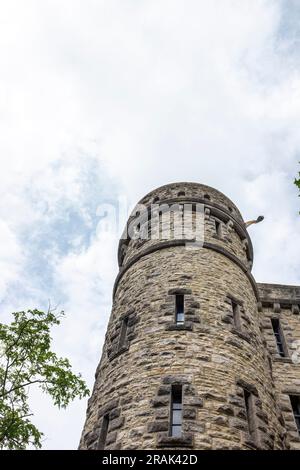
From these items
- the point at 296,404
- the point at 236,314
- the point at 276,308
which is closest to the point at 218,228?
the point at 276,308

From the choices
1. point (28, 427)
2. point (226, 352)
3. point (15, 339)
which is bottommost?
point (28, 427)

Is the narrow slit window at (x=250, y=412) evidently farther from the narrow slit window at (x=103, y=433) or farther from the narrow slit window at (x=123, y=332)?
the narrow slit window at (x=123, y=332)

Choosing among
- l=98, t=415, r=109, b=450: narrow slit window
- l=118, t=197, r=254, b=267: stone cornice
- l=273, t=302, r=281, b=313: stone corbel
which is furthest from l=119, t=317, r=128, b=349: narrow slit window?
l=273, t=302, r=281, b=313: stone corbel

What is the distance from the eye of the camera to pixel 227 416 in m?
7.98

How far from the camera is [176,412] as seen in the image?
8094 mm

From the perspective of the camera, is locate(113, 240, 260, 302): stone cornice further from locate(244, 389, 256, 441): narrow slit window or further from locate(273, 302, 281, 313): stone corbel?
locate(244, 389, 256, 441): narrow slit window

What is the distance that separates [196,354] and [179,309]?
1.81 meters

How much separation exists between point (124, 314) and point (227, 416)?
14.0 ft

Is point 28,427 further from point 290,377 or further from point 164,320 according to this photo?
point 290,377

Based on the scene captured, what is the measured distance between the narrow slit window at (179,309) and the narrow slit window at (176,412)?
1.94 metres

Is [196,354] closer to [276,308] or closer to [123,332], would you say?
[123,332]

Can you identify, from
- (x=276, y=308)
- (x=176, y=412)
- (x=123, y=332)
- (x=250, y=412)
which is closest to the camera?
(x=176, y=412)
